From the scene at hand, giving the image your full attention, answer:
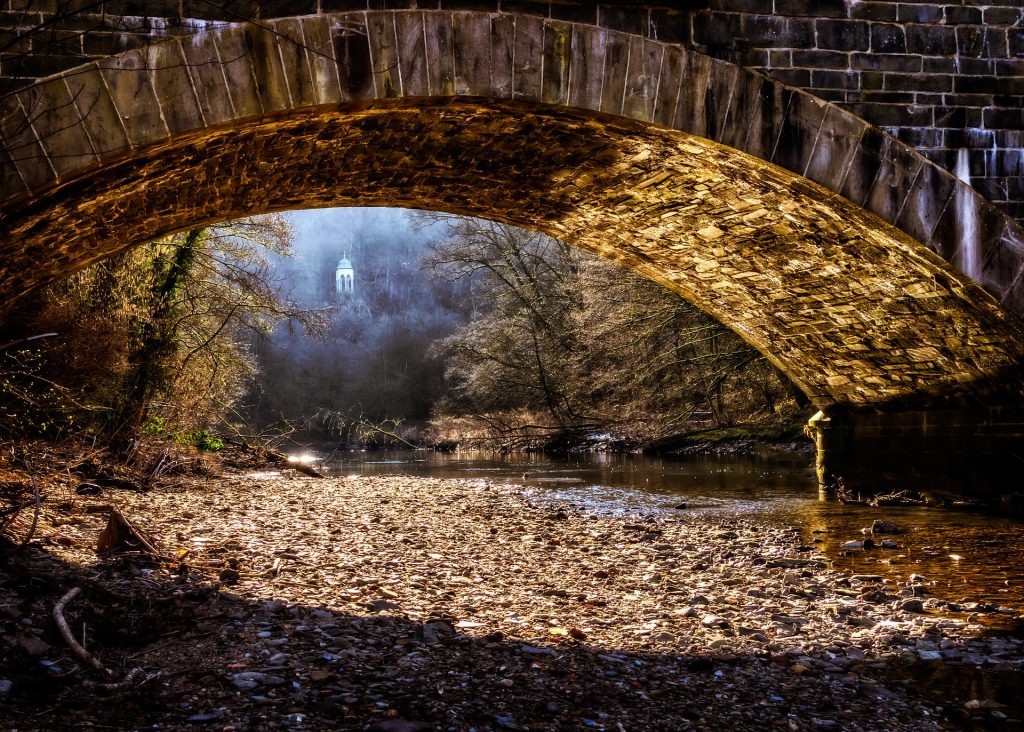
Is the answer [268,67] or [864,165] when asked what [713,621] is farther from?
[268,67]

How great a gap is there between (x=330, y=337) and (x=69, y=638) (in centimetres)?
2139

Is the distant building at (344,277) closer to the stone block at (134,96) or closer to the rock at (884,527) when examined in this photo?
the rock at (884,527)

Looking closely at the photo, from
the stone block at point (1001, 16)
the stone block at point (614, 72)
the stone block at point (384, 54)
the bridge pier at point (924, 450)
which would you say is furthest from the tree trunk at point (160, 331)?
the stone block at point (1001, 16)

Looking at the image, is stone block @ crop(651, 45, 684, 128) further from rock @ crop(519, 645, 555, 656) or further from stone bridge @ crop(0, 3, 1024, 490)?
rock @ crop(519, 645, 555, 656)

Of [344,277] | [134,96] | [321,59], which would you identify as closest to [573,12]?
[321,59]

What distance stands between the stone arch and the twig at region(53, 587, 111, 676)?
2.36m

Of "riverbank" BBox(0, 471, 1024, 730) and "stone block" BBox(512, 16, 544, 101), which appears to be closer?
"riverbank" BBox(0, 471, 1024, 730)

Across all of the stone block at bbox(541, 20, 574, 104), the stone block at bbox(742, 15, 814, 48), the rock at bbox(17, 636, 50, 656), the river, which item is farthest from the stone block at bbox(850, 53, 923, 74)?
the rock at bbox(17, 636, 50, 656)

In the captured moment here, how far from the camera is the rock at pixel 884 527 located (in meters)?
7.45

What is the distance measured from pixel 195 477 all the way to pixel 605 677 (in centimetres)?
901

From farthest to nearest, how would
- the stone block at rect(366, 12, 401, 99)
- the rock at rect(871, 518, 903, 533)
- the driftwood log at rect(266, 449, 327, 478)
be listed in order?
the driftwood log at rect(266, 449, 327, 478), the rock at rect(871, 518, 903, 533), the stone block at rect(366, 12, 401, 99)

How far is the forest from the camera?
30.8ft

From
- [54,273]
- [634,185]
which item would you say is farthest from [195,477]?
[634,185]

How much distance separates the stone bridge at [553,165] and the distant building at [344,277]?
5013 centimetres
